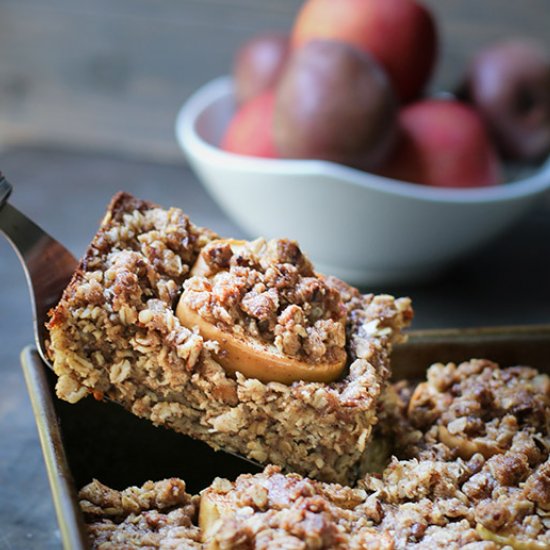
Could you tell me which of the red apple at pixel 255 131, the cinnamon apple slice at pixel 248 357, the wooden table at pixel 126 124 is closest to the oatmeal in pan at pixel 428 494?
the cinnamon apple slice at pixel 248 357

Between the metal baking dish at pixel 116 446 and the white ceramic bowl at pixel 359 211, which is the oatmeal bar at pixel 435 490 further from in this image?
the white ceramic bowl at pixel 359 211

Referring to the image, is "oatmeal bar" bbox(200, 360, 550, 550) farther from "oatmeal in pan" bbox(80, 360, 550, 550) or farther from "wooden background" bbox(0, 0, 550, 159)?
"wooden background" bbox(0, 0, 550, 159)

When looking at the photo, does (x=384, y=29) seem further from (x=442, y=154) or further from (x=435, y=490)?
(x=435, y=490)

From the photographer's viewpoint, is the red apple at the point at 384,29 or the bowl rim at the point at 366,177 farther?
the red apple at the point at 384,29

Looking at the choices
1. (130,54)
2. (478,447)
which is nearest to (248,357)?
(478,447)

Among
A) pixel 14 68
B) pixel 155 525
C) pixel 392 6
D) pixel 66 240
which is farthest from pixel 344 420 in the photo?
pixel 14 68

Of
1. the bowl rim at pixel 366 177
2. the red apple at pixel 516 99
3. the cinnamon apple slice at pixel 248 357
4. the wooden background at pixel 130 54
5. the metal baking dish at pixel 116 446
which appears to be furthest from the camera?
the wooden background at pixel 130 54
